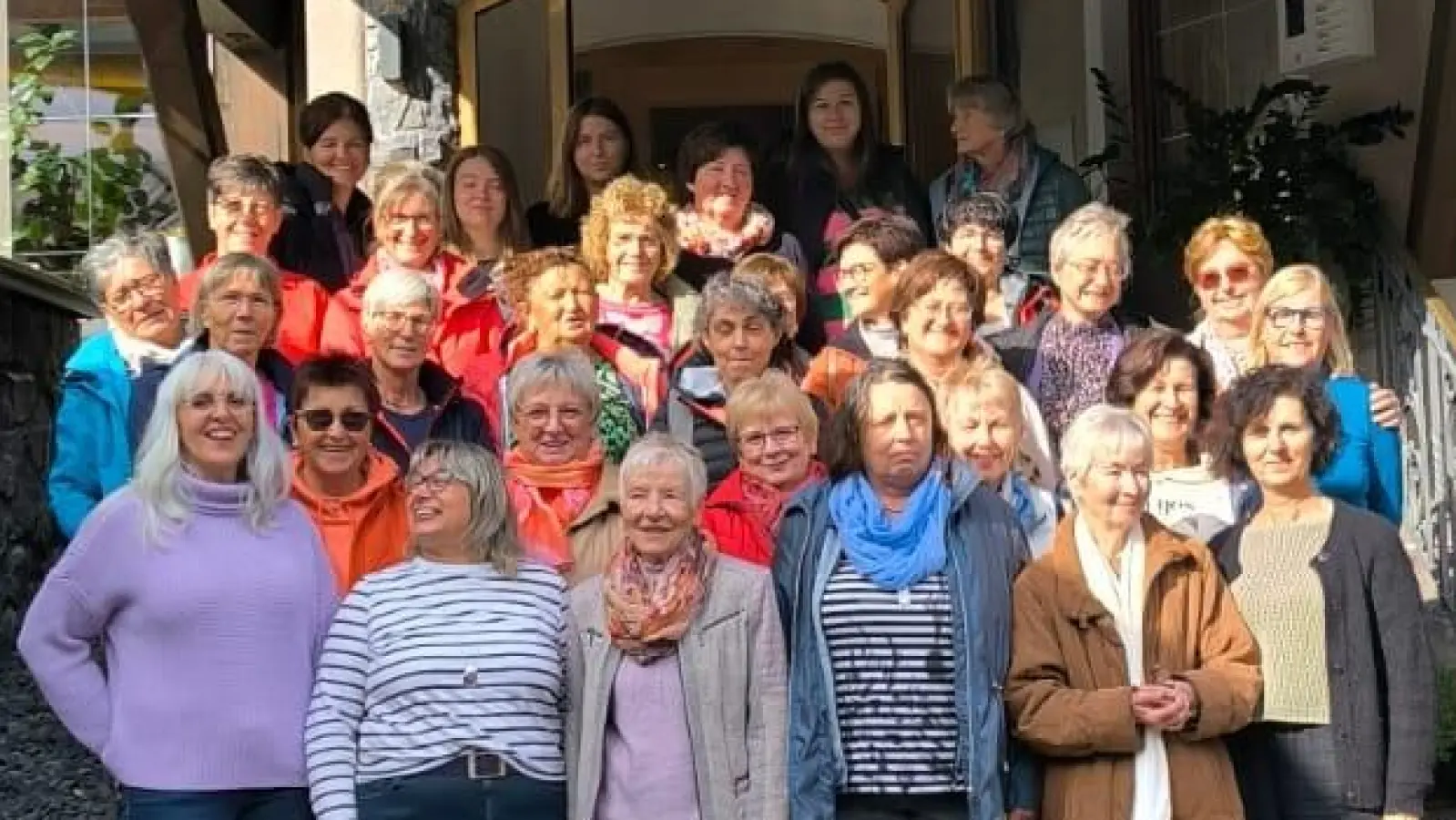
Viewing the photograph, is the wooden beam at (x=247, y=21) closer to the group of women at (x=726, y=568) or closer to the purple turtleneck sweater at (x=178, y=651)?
the group of women at (x=726, y=568)

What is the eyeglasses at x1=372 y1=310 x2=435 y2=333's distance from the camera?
5.75 meters

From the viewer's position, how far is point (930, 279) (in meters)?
6.00

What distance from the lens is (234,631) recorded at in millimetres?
4574

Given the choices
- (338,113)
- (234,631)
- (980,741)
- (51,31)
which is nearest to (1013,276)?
(338,113)

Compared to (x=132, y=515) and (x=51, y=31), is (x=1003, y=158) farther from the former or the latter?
(x=51, y=31)

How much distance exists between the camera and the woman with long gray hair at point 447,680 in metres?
4.56

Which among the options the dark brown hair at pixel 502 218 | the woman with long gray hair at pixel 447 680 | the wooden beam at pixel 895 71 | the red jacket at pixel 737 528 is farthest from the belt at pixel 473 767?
the wooden beam at pixel 895 71

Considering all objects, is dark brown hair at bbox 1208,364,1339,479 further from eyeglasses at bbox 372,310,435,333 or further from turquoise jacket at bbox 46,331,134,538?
turquoise jacket at bbox 46,331,134,538

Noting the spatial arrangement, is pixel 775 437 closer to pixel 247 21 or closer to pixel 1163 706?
pixel 1163 706

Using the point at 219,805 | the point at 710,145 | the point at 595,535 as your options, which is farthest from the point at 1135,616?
the point at 710,145

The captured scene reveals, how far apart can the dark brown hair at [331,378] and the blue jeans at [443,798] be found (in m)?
0.91

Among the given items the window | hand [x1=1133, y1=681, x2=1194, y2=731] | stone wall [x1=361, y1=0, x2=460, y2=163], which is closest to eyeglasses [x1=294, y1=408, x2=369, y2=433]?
hand [x1=1133, y1=681, x2=1194, y2=731]

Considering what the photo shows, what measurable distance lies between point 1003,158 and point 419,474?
3.44 metres

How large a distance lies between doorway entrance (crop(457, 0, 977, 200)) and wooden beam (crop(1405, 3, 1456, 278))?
1925 millimetres
